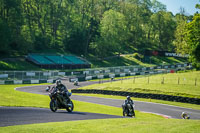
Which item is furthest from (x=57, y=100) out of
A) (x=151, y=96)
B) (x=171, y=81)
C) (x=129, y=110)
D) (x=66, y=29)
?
(x=66, y=29)

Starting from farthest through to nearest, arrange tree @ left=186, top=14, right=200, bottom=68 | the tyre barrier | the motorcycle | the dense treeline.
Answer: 1. the dense treeline
2. tree @ left=186, top=14, right=200, bottom=68
3. the tyre barrier
4. the motorcycle

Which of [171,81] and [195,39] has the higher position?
[195,39]

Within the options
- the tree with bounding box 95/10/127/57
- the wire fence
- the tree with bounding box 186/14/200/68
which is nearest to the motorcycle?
the wire fence

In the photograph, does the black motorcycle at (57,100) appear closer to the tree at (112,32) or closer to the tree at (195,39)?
the tree at (195,39)

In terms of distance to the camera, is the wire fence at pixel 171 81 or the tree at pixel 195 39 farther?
the tree at pixel 195 39

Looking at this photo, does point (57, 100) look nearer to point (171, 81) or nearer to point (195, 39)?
point (171, 81)

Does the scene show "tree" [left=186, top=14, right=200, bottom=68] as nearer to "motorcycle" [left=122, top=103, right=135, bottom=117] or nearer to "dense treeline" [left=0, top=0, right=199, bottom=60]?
"dense treeline" [left=0, top=0, right=199, bottom=60]

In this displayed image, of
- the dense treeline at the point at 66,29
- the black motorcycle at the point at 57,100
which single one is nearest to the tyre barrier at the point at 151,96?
the black motorcycle at the point at 57,100

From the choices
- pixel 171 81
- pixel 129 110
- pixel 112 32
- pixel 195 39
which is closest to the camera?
pixel 129 110

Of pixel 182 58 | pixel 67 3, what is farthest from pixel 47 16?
pixel 182 58

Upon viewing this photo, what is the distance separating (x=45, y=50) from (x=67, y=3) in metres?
20.6

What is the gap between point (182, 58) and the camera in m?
105

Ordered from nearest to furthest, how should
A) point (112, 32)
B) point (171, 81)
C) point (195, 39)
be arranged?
point (171, 81) < point (195, 39) < point (112, 32)

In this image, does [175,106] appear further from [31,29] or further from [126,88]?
[31,29]
